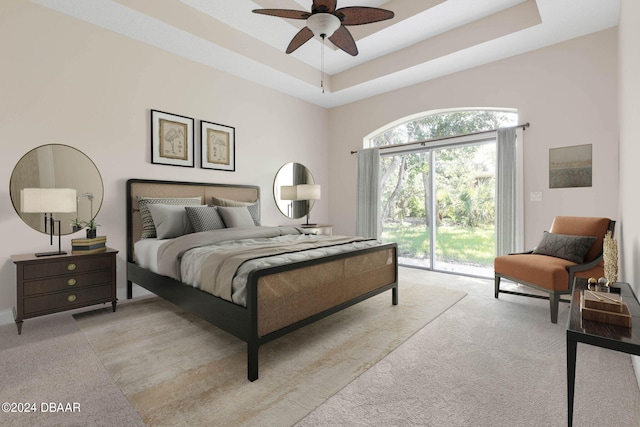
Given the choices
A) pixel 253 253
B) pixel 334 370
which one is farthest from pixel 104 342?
pixel 334 370

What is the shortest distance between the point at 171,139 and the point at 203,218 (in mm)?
1248

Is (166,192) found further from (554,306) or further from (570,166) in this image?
(570,166)

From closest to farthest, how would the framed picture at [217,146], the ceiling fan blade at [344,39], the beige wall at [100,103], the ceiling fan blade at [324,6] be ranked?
the ceiling fan blade at [324,6], the ceiling fan blade at [344,39], the beige wall at [100,103], the framed picture at [217,146]

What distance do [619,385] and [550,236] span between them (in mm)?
1801

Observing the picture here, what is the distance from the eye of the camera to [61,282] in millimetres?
2689

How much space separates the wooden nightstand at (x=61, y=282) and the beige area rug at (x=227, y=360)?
245mm

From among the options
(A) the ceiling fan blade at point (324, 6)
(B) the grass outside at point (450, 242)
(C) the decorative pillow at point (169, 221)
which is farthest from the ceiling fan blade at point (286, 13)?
(B) the grass outside at point (450, 242)

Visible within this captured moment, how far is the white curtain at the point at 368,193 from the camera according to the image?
5.34 meters

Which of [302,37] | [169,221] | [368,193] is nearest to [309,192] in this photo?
[368,193]

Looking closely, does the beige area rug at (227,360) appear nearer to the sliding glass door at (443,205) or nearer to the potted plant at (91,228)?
the potted plant at (91,228)

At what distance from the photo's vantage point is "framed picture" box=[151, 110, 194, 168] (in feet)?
12.2

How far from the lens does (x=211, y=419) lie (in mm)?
1507

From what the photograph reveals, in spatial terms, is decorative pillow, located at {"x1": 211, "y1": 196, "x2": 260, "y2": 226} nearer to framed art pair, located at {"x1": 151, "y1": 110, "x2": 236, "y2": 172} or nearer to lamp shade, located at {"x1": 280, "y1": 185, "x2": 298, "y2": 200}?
framed art pair, located at {"x1": 151, "y1": 110, "x2": 236, "y2": 172}

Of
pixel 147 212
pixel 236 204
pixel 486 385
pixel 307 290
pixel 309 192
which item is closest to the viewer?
pixel 486 385
